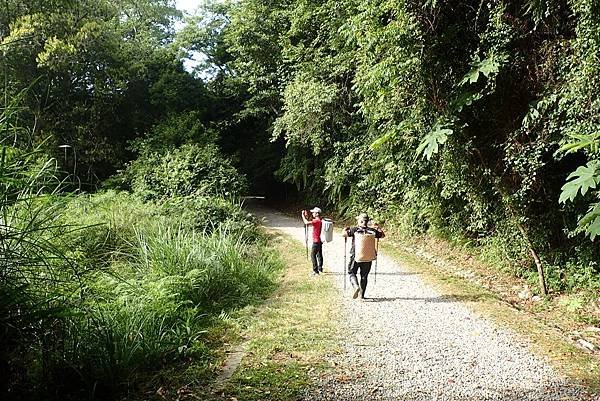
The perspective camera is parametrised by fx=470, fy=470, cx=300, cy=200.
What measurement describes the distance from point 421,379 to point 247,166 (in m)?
19.9

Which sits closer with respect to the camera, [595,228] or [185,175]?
[595,228]

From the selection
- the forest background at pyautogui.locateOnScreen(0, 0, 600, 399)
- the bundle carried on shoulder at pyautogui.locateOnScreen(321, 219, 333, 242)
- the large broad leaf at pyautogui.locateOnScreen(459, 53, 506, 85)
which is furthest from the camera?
the bundle carried on shoulder at pyautogui.locateOnScreen(321, 219, 333, 242)

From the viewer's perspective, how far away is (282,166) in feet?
66.4

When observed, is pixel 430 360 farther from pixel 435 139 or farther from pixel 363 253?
pixel 435 139

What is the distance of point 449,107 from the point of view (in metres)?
7.05

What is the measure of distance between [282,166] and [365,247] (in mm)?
13308

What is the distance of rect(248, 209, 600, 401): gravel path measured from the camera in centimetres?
436

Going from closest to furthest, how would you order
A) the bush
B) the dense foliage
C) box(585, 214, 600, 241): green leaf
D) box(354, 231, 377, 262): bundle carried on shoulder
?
box(585, 214, 600, 241): green leaf < the dense foliage < box(354, 231, 377, 262): bundle carried on shoulder < the bush

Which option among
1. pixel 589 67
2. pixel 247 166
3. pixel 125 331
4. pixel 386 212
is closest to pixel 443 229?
pixel 386 212

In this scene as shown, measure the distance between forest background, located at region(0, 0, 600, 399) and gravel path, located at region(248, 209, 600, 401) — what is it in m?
1.57

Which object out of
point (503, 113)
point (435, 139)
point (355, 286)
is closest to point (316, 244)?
point (355, 286)

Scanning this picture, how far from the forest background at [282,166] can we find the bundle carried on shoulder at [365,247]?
5.02 feet

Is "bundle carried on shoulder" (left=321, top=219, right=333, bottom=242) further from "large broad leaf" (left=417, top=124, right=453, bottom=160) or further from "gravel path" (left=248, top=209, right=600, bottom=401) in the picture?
"large broad leaf" (left=417, top=124, right=453, bottom=160)

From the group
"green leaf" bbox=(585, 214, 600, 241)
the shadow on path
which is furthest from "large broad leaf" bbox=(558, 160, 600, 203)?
the shadow on path
